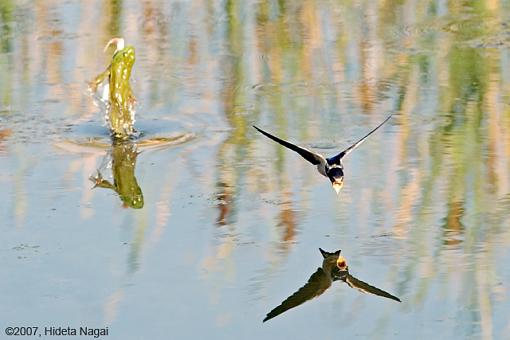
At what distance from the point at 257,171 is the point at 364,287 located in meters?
1.59

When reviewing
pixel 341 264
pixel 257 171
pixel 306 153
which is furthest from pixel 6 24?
pixel 341 264

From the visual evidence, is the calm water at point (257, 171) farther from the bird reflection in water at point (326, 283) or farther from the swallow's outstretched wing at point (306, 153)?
the swallow's outstretched wing at point (306, 153)

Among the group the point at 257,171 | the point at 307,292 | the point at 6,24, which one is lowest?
the point at 307,292

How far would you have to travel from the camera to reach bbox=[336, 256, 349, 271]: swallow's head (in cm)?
574

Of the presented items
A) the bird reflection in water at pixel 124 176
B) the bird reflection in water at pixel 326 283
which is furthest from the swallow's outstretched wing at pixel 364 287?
the bird reflection in water at pixel 124 176

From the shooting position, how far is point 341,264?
5.77m

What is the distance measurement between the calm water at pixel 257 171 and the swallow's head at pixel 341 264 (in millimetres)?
26

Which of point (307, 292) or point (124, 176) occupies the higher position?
point (124, 176)

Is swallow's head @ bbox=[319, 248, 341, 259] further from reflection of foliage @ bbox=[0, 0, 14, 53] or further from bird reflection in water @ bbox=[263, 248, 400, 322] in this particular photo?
reflection of foliage @ bbox=[0, 0, 14, 53]

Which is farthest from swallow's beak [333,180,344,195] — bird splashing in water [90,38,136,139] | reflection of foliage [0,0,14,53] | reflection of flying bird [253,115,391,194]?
reflection of foliage [0,0,14,53]

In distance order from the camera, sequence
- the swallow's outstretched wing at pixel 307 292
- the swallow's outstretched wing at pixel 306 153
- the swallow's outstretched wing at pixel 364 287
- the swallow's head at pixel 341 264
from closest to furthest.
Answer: the swallow's outstretched wing at pixel 307 292
the swallow's outstretched wing at pixel 364 287
the swallow's head at pixel 341 264
the swallow's outstretched wing at pixel 306 153

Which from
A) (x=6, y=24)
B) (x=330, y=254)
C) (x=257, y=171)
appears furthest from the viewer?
(x=6, y=24)

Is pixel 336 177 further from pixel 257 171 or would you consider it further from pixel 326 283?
pixel 257 171

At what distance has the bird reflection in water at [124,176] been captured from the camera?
21.9 ft
